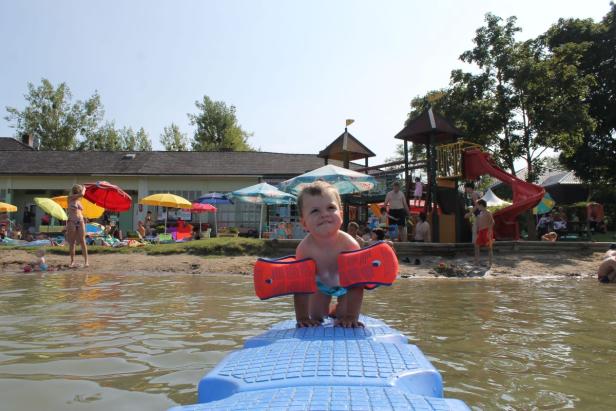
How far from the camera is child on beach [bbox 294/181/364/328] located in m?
3.16

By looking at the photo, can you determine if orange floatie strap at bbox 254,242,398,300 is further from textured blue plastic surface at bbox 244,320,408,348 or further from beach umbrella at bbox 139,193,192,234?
beach umbrella at bbox 139,193,192,234

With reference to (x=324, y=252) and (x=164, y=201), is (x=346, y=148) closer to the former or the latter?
(x=164, y=201)

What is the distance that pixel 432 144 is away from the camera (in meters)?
14.5

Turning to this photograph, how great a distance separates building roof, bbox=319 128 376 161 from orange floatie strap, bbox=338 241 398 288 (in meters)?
15.1

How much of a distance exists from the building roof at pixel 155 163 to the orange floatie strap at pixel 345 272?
2370 cm

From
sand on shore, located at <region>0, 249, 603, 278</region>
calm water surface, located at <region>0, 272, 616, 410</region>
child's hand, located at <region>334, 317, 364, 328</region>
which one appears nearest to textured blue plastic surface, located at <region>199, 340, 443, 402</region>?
calm water surface, located at <region>0, 272, 616, 410</region>

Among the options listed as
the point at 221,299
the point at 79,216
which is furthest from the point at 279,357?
the point at 79,216

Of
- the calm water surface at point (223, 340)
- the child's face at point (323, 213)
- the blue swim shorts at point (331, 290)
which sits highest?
the child's face at point (323, 213)

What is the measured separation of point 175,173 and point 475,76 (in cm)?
1623

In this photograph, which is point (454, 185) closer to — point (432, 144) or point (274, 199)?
point (432, 144)

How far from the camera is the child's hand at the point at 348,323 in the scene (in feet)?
9.90

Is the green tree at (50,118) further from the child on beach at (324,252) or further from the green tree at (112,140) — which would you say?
the child on beach at (324,252)

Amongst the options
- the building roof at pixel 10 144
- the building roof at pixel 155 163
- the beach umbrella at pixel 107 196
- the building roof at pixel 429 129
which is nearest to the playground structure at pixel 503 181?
the building roof at pixel 429 129

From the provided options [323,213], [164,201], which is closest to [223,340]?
[323,213]
